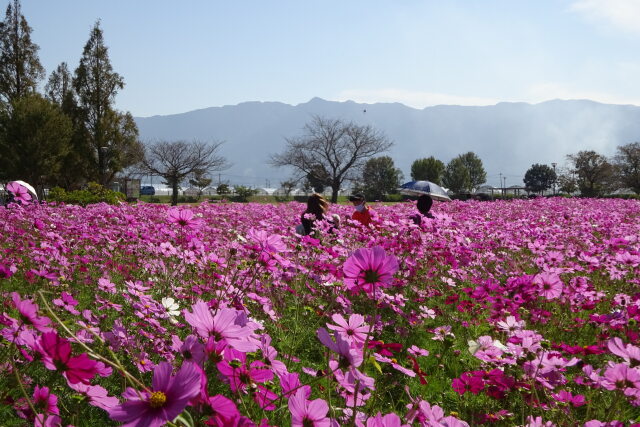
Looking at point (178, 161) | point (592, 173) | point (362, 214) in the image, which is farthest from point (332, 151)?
point (362, 214)

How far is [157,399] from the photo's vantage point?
67 centimetres

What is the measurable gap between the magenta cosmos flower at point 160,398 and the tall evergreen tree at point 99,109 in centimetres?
3381

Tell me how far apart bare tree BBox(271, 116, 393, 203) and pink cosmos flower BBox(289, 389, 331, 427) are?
1695 inches

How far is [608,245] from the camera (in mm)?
4594

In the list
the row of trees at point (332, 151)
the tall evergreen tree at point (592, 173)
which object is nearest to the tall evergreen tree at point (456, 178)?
the tall evergreen tree at point (592, 173)

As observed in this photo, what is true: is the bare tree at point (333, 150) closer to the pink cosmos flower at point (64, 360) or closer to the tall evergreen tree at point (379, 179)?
the tall evergreen tree at point (379, 179)

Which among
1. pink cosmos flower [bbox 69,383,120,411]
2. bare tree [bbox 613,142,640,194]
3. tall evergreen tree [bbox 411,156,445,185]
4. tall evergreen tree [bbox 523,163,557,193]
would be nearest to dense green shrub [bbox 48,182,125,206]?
pink cosmos flower [bbox 69,383,120,411]

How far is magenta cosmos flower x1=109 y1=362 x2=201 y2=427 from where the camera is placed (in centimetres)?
65

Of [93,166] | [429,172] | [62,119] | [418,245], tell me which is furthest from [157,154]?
[429,172]

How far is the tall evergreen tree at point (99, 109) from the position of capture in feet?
103

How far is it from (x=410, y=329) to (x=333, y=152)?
4206 centimetres

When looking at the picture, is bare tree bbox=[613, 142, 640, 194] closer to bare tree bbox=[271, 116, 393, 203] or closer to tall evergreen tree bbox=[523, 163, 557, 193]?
tall evergreen tree bbox=[523, 163, 557, 193]

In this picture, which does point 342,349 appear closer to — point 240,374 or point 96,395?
point 240,374

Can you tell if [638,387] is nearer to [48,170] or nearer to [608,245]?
[608,245]
